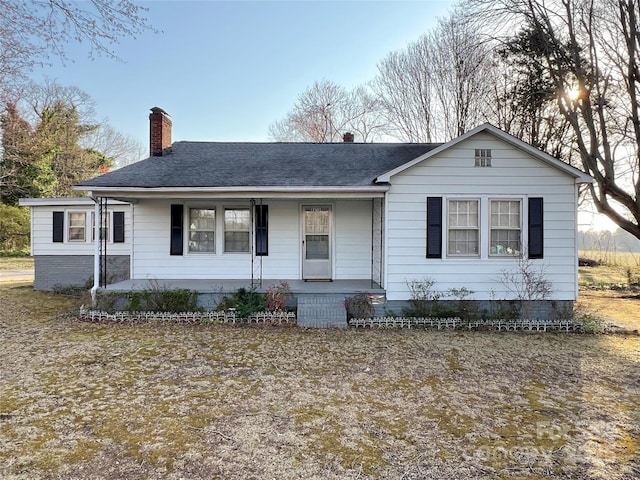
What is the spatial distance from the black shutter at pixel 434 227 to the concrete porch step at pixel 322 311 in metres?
2.26

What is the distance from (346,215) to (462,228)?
3122mm

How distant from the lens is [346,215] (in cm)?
1050

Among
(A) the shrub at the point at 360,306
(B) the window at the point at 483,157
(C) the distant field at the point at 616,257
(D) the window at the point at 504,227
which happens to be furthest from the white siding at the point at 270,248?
(C) the distant field at the point at 616,257

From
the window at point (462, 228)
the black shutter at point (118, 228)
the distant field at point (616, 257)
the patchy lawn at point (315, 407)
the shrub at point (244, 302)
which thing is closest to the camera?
the patchy lawn at point (315, 407)

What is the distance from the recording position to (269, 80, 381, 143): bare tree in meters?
27.8

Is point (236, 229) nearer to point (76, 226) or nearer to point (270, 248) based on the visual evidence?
point (270, 248)

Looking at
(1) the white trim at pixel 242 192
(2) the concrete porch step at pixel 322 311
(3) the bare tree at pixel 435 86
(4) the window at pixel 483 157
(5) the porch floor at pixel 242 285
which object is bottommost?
(2) the concrete porch step at pixel 322 311

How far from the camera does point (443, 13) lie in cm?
2041

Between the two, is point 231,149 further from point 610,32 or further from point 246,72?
point 610,32

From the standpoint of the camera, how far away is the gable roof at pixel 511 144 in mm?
8289

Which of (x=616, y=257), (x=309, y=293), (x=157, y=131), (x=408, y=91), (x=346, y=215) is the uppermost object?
(x=408, y=91)

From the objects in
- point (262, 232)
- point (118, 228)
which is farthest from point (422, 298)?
point (118, 228)

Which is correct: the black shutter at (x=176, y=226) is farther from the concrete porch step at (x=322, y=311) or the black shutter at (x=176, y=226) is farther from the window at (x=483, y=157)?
the window at (x=483, y=157)

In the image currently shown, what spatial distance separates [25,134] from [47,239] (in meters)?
16.4
